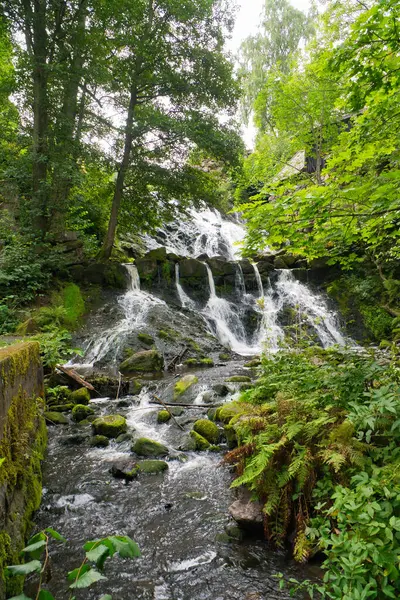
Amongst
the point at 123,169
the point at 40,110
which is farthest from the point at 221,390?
the point at 40,110

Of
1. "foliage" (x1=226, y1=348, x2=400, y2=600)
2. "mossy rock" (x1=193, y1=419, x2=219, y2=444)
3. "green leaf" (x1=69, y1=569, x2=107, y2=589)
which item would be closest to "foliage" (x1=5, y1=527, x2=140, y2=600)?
"green leaf" (x1=69, y1=569, x2=107, y2=589)

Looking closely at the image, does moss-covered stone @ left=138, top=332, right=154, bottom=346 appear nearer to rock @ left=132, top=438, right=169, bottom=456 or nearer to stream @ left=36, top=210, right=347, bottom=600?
stream @ left=36, top=210, right=347, bottom=600

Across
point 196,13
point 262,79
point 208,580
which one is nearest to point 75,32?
point 196,13

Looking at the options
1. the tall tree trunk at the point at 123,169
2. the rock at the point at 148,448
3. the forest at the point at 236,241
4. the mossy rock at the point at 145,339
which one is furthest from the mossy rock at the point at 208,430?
the tall tree trunk at the point at 123,169

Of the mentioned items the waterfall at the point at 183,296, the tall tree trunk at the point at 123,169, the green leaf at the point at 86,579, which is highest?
the tall tree trunk at the point at 123,169

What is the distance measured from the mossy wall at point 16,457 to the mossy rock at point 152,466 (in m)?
1.38

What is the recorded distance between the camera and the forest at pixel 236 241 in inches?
117

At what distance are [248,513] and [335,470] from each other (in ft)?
3.69

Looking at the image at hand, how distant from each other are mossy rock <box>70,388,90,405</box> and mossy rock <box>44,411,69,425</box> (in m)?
0.93

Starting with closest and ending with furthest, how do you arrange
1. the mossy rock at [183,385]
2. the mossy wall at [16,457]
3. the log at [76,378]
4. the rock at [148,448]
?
1. the mossy wall at [16,457]
2. the rock at [148,448]
3. the mossy rock at [183,385]
4. the log at [76,378]

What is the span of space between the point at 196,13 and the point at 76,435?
14.8 m

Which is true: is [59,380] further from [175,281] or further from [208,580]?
[175,281]

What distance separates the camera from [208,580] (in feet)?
9.65

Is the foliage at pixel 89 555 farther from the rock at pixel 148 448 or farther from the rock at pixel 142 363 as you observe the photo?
the rock at pixel 142 363
